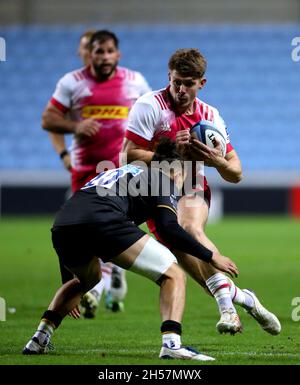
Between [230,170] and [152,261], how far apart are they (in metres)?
1.35

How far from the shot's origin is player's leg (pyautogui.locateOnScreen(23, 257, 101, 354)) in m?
6.22

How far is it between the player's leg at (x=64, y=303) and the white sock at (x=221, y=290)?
1.03 meters

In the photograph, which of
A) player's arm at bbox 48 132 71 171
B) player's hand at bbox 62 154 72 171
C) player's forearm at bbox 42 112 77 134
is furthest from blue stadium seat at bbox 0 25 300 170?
player's forearm at bbox 42 112 77 134

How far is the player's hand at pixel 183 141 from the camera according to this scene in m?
6.61

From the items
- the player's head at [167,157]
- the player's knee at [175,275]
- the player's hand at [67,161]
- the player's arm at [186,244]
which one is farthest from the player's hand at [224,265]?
the player's hand at [67,161]

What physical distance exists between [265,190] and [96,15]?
6.55 meters

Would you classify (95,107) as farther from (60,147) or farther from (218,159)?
(218,159)

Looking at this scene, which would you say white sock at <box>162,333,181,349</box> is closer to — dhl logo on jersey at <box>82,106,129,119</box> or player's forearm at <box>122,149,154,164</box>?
player's forearm at <box>122,149,154,164</box>

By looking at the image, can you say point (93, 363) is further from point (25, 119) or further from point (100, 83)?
point (25, 119)

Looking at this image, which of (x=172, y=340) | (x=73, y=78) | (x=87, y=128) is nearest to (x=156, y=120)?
(x=172, y=340)

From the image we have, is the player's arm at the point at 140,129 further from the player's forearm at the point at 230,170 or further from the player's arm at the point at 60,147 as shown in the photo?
the player's arm at the point at 60,147

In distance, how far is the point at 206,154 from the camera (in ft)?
21.9

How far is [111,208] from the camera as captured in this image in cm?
603

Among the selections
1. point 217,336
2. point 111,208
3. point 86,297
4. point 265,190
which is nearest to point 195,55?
point 111,208
